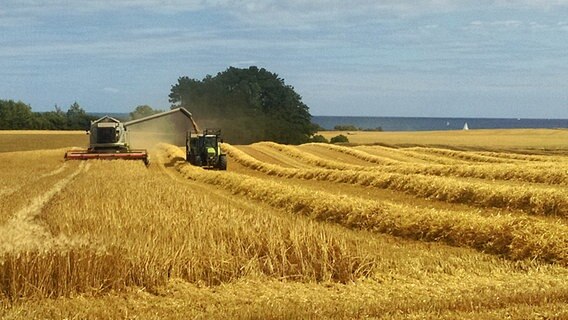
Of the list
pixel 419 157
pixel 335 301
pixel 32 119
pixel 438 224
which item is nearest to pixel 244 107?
pixel 32 119

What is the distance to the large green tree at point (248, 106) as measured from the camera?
78.3 m

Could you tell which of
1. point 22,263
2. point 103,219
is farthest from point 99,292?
point 103,219

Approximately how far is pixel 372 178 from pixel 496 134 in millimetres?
61949

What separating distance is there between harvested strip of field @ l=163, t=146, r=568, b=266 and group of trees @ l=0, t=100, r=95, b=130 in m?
76.9

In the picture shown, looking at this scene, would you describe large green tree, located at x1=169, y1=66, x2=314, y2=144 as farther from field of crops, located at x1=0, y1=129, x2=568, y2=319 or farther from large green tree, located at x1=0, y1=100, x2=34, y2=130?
field of crops, located at x1=0, y1=129, x2=568, y2=319

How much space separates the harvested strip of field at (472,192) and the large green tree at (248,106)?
5320cm

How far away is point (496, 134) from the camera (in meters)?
80.6

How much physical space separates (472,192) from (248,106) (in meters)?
64.3

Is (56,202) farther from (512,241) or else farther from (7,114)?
(7,114)

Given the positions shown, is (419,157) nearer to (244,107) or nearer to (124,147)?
(124,147)

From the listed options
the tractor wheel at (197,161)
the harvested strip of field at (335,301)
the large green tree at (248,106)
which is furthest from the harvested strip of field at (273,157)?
the harvested strip of field at (335,301)

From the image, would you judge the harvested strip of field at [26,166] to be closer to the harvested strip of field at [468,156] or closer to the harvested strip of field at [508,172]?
the harvested strip of field at [508,172]

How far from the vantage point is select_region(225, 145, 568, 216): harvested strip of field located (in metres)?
16.2

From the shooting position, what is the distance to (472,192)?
18.2 m
